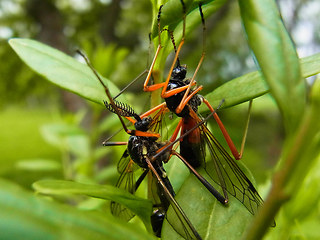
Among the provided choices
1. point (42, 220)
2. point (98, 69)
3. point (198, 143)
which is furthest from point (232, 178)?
point (98, 69)

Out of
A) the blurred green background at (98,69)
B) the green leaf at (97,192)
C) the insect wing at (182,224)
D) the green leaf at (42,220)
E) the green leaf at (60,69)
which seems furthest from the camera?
the blurred green background at (98,69)

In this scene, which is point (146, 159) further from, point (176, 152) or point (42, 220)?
point (42, 220)

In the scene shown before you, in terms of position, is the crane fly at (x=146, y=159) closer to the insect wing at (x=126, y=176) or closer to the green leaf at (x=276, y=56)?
the insect wing at (x=126, y=176)

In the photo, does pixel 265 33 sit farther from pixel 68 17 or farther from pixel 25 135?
pixel 25 135

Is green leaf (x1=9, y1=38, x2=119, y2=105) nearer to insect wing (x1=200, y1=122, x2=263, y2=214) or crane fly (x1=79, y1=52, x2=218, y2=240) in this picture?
crane fly (x1=79, y1=52, x2=218, y2=240)

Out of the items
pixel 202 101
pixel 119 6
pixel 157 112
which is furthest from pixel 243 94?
pixel 119 6

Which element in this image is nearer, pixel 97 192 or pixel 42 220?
pixel 42 220

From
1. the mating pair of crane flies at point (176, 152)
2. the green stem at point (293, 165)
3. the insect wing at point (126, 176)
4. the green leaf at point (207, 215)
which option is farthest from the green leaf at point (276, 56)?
the insect wing at point (126, 176)
